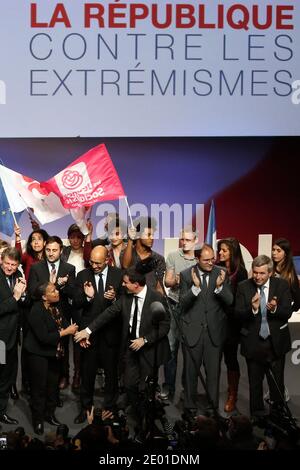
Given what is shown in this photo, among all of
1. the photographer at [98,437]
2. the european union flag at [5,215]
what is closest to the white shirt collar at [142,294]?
the photographer at [98,437]

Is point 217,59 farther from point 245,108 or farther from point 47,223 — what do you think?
point 47,223

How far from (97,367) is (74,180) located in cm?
189

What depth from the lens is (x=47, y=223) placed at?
24.3 ft

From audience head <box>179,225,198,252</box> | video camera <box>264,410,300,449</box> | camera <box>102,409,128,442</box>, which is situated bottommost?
camera <box>102,409,128,442</box>

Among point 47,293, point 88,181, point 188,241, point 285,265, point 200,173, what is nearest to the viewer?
point 47,293

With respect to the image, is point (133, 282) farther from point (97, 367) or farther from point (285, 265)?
point (285, 265)

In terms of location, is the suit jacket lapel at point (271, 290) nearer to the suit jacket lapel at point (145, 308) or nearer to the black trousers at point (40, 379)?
the suit jacket lapel at point (145, 308)

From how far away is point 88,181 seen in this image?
6.74m

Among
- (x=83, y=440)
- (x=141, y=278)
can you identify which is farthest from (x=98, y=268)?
(x=83, y=440)

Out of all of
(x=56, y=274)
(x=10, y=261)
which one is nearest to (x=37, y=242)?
(x=56, y=274)

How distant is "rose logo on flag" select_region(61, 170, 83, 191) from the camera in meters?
6.76

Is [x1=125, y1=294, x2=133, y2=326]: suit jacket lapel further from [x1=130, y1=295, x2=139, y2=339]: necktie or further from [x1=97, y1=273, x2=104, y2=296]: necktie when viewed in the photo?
[x1=97, y1=273, x2=104, y2=296]: necktie

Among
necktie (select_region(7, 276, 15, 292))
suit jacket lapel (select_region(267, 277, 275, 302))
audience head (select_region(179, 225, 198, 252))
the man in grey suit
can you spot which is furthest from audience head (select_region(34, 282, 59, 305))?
suit jacket lapel (select_region(267, 277, 275, 302))

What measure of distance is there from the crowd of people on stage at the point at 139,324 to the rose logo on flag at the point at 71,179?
3.64ft
